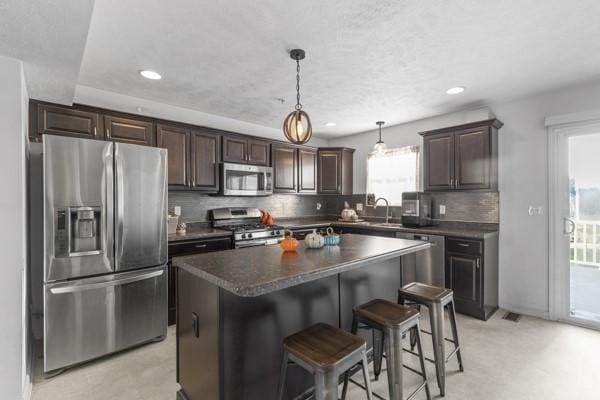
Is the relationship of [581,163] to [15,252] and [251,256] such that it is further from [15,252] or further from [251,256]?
[15,252]

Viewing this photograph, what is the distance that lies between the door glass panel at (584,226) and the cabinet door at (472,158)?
2.72 feet

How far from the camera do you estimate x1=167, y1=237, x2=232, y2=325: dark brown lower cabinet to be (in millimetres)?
3086

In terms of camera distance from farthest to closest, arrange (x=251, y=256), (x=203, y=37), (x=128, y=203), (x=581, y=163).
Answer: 1. (x=581, y=163)
2. (x=128, y=203)
3. (x=203, y=37)
4. (x=251, y=256)

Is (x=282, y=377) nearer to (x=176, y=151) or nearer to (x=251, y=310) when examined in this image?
(x=251, y=310)

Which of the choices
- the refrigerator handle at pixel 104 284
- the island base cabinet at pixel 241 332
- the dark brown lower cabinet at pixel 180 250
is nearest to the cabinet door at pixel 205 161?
the dark brown lower cabinet at pixel 180 250

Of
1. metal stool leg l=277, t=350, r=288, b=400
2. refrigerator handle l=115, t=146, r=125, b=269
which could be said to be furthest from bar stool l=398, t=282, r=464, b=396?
refrigerator handle l=115, t=146, r=125, b=269

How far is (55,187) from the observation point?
230 cm

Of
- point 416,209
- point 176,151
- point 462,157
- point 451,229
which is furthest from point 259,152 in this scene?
point 451,229

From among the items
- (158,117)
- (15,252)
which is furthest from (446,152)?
(15,252)

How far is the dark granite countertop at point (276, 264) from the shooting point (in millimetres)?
1387

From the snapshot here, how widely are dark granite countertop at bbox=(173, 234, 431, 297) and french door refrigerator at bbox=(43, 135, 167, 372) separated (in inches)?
43.4

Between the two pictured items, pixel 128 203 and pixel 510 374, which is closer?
pixel 510 374

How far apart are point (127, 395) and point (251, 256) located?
53.3 inches

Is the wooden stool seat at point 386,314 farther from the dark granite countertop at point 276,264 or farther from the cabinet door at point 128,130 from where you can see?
the cabinet door at point 128,130
